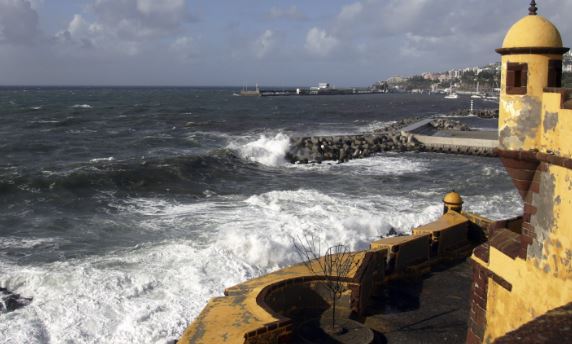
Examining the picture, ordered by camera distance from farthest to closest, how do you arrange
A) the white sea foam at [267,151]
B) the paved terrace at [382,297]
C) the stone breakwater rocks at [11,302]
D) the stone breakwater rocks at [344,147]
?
the stone breakwater rocks at [344,147], the white sea foam at [267,151], the stone breakwater rocks at [11,302], the paved terrace at [382,297]

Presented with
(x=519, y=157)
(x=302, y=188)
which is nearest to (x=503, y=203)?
(x=302, y=188)

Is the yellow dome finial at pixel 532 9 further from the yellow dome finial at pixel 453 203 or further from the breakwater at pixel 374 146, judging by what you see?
the breakwater at pixel 374 146

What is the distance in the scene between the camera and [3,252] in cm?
1500

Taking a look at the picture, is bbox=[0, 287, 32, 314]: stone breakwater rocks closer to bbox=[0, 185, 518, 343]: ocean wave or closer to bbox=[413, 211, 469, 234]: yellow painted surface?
bbox=[0, 185, 518, 343]: ocean wave

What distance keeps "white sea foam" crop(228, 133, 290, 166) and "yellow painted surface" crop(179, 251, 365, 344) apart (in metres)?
27.7

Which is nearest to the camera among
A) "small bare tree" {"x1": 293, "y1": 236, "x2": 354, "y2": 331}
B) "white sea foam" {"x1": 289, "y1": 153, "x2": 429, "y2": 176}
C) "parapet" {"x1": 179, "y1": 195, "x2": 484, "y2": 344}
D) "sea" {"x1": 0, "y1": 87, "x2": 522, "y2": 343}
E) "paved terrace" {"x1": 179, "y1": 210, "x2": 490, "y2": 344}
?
"parapet" {"x1": 179, "y1": 195, "x2": 484, "y2": 344}

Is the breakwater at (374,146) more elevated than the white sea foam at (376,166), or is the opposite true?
the breakwater at (374,146)

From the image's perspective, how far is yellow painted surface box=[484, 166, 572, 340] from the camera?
18.3 feet

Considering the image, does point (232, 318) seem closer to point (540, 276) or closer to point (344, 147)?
point (540, 276)

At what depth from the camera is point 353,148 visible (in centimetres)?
3881

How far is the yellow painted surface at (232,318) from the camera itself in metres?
6.23

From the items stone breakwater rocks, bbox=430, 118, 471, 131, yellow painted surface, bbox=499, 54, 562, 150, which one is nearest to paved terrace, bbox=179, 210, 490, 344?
yellow painted surface, bbox=499, 54, 562, 150

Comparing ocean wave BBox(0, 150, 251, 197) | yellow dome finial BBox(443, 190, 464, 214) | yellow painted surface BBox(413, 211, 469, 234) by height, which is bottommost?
ocean wave BBox(0, 150, 251, 197)

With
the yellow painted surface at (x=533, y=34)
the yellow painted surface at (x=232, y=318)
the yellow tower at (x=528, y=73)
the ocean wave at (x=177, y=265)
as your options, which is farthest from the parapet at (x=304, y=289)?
the yellow painted surface at (x=533, y=34)
